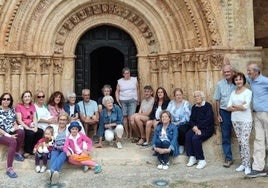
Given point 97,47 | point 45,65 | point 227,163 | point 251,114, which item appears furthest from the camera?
point 97,47

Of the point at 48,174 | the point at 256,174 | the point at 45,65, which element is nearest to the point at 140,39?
the point at 45,65

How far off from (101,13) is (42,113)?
2736mm

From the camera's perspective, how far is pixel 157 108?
6750 mm

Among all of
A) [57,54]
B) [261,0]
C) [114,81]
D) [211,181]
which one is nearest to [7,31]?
[57,54]

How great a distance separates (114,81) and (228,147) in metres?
4.66

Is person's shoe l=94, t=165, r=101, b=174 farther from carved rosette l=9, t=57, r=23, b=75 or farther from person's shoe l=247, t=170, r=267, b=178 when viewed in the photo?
carved rosette l=9, t=57, r=23, b=75

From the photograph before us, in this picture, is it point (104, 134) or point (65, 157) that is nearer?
point (65, 157)

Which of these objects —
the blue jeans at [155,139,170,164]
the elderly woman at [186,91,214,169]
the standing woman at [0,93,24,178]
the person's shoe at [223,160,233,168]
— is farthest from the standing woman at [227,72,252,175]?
the standing woman at [0,93,24,178]

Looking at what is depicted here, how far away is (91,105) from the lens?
6.95 m

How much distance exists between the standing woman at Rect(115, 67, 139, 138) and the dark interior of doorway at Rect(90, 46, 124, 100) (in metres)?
2.03

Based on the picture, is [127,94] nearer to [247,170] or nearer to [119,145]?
[119,145]

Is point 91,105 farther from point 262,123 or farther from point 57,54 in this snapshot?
point 262,123

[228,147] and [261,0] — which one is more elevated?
[261,0]

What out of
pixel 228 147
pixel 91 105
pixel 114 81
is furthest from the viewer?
pixel 114 81
